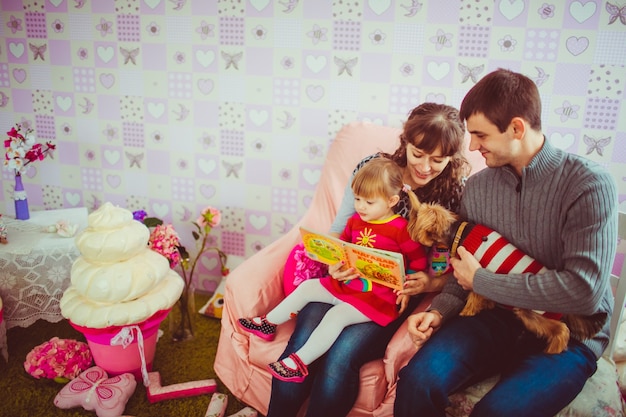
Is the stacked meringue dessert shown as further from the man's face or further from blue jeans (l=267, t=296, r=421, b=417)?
the man's face

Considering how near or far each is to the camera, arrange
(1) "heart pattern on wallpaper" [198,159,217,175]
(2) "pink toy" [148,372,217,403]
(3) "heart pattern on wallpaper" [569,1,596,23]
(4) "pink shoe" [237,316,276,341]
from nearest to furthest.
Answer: (4) "pink shoe" [237,316,276,341] < (2) "pink toy" [148,372,217,403] < (3) "heart pattern on wallpaper" [569,1,596,23] < (1) "heart pattern on wallpaper" [198,159,217,175]

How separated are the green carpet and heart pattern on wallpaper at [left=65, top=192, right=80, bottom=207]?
0.67m

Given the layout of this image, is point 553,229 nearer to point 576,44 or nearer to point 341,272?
point 341,272

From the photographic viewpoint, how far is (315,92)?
209cm

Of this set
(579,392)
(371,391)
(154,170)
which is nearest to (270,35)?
(154,170)

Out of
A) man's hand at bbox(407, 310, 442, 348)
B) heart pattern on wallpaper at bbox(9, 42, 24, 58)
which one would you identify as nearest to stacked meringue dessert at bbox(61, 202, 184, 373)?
man's hand at bbox(407, 310, 442, 348)

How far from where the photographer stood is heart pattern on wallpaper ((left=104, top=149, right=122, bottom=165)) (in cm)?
240

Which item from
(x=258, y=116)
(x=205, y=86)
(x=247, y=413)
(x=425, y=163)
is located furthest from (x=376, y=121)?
(x=247, y=413)

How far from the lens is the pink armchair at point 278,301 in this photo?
1.33 m

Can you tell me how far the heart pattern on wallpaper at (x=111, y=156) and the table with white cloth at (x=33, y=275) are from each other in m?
0.60

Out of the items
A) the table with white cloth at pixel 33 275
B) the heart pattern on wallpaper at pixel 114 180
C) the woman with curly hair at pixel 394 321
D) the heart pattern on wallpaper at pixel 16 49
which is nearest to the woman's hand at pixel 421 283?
the woman with curly hair at pixel 394 321

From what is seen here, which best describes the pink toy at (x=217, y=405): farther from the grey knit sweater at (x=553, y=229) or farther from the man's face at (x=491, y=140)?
the man's face at (x=491, y=140)

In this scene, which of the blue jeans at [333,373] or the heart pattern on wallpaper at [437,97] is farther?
the heart pattern on wallpaper at [437,97]

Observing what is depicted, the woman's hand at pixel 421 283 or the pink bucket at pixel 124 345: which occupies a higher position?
the woman's hand at pixel 421 283
